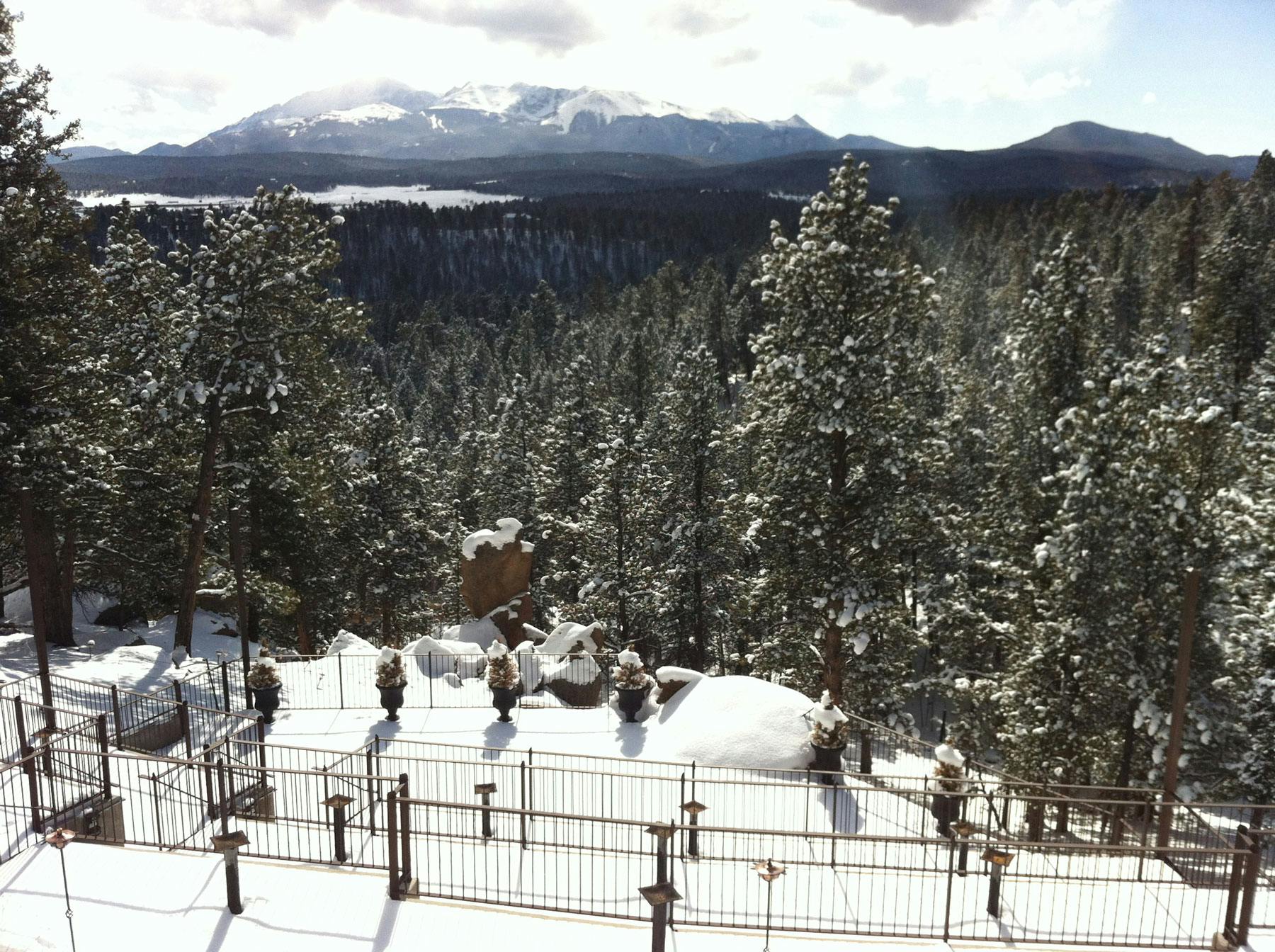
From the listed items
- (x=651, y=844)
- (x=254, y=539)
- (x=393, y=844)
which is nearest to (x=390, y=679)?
(x=651, y=844)

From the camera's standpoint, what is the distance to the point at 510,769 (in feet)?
50.2

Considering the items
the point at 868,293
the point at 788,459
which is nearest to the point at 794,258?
the point at 868,293

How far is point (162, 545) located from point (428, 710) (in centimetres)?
1078

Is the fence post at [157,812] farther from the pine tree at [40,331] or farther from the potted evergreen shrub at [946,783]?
the potted evergreen shrub at [946,783]

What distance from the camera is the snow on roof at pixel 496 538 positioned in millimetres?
29203

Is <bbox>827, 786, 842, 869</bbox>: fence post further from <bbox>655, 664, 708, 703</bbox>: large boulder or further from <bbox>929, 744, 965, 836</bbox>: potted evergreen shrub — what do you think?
<bbox>655, 664, 708, 703</bbox>: large boulder

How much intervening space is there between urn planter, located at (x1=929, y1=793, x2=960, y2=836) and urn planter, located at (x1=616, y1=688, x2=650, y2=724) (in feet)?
22.5

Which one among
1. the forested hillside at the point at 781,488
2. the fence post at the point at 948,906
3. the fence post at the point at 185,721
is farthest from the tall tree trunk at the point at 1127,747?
the fence post at the point at 185,721

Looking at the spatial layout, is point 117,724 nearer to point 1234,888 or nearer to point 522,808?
point 522,808

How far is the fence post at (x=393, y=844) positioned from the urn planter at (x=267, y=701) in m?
9.42

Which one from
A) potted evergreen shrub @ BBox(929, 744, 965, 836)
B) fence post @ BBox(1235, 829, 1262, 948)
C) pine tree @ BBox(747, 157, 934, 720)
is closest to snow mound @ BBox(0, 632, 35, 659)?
pine tree @ BBox(747, 157, 934, 720)

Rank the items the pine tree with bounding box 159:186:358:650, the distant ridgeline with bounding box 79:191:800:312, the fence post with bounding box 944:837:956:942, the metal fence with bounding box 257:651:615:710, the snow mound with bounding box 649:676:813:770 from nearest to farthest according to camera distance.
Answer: the fence post with bounding box 944:837:956:942 → the snow mound with bounding box 649:676:813:770 → the metal fence with bounding box 257:651:615:710 → the pine tree with bounding box 159:186:358:650 → the distant ridgeline with bounding box 79:191:800:312

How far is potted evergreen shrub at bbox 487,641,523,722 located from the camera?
716 inches

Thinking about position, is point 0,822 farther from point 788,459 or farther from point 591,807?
point 788,459
